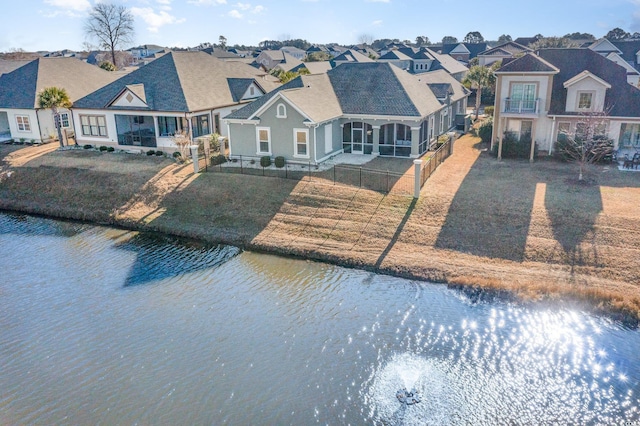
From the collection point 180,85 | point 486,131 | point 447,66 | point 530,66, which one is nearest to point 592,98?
point 530,66

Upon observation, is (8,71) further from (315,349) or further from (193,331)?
(315,349)

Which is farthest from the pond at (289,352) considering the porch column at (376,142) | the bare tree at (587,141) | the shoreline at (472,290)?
the bare tree at (587,141)

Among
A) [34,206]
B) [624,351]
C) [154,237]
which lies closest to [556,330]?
[624,351]

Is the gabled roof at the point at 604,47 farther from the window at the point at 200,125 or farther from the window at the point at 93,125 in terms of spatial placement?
the window at the point at 93,125

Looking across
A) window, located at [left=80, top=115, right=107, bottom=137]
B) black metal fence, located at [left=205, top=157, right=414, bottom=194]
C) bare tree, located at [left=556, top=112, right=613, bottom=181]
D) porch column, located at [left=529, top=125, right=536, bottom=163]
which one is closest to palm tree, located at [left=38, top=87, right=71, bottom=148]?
window, located at [left=80, top=115, right=107, bottom=137]

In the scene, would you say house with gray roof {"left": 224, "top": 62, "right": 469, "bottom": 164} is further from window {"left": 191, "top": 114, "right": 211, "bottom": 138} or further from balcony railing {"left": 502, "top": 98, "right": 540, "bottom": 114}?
window {"left": 191, "top": 114, "right": 211, "bottom": 138}
